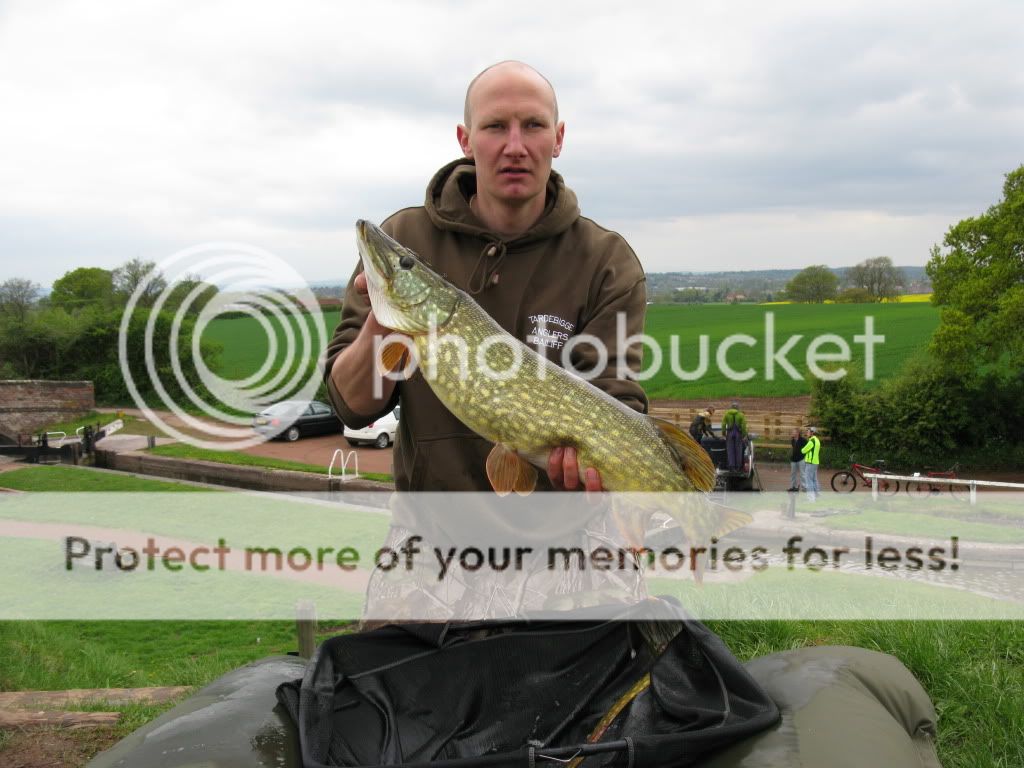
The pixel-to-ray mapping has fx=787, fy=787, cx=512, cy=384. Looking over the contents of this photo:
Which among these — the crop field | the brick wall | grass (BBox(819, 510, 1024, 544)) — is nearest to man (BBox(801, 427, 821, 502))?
grass (BBox(819, 510, 1024, 544))

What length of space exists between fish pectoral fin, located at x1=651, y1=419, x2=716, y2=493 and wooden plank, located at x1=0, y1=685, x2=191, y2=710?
403 cm

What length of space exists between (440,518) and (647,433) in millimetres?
814

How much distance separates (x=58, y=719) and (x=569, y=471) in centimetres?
387

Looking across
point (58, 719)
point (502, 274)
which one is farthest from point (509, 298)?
point (58, 719)

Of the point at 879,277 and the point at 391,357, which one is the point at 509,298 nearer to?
the point at 391,357

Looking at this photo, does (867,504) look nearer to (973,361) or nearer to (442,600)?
(973,361)

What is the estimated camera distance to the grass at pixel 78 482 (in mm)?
21594

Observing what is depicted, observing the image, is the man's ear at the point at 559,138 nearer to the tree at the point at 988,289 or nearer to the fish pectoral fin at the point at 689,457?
the fish pectoral fin at the point at 689,457

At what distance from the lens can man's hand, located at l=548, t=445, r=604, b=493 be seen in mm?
2705

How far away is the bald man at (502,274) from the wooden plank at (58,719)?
3053 mm

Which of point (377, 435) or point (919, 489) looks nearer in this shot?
point (919, 489)

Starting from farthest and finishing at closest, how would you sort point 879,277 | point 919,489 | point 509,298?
point 879,277, point 919,489, point 509,298

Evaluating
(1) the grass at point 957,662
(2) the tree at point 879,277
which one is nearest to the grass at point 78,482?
(1) the grass at point 957,662

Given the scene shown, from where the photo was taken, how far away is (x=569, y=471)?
2.73 metres
